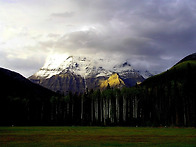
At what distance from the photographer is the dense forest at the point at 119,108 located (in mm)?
99625

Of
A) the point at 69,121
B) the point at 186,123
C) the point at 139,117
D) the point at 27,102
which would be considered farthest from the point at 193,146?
the point at 27,102

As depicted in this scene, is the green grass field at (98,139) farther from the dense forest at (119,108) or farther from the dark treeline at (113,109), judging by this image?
the dark treeline at (113,109)

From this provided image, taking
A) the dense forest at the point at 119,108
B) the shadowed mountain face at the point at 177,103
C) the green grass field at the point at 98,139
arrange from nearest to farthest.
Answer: the green grass field at the point at 98,139
the shadowed mountain face at the point at 177,103
the dense forest at the point at 119,108

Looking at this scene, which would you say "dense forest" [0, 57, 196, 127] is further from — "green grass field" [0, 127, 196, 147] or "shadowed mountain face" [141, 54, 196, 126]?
"green grass field" [0, 127, 196, 147]

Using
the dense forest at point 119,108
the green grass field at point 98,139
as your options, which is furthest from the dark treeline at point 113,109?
the green grass field at point 98,139

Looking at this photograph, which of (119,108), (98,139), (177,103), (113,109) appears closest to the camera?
(98,139)

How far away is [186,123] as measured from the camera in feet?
309

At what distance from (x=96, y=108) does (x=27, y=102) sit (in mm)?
47788

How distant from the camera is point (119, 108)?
126438 mm

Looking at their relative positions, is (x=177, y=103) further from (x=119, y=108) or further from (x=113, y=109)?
(x=119, y=108)

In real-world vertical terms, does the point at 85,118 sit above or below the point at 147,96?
below

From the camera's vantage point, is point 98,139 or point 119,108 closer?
point 98,139

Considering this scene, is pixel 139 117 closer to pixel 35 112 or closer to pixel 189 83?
pixel 189 83

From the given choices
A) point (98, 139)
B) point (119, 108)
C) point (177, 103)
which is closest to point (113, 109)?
point (119, 108)
